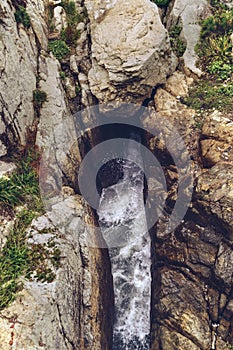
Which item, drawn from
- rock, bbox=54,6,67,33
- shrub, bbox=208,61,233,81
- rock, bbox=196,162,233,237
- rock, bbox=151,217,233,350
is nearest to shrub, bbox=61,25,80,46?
rock, bbox=54,6,67,33

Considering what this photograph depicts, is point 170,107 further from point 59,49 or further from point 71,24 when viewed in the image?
point 71,24

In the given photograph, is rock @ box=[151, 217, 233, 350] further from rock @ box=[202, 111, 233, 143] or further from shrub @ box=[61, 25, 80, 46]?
shrub @ box=[61, 25, 80, 46]

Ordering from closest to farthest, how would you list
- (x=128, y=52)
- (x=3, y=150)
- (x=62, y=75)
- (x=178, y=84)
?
(x=3, y=150) < (x=128, y=52) < (x=62, y=75) < (x=178, y=84)

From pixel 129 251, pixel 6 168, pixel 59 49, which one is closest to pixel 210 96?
pixel 59 49

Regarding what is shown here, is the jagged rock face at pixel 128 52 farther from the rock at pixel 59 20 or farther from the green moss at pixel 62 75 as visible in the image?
the rock at pixel 59 20

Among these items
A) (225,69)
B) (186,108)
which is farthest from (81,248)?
(225,69)

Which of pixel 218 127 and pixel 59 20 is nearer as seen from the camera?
pixel 218 127
